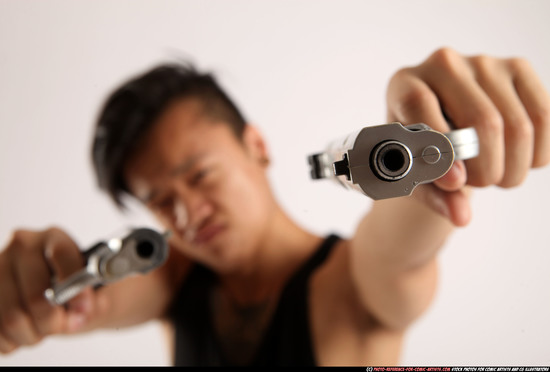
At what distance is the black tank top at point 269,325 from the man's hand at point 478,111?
0.29m

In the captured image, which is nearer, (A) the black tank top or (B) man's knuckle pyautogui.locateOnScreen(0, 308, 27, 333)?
(B) man's knuckle pyautogui.locateOnScreen(0, 308, 27, 333)

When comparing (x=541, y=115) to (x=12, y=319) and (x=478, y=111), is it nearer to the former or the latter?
(x=478, y=111)

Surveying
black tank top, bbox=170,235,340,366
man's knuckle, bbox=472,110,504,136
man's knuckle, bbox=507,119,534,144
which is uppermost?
man's knuckle, bbox=472,110,504,136

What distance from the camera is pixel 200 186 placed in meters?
0.51

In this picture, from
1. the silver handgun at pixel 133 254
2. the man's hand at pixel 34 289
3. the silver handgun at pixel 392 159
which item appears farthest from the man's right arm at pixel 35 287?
the silver handgun at pixel 392 159

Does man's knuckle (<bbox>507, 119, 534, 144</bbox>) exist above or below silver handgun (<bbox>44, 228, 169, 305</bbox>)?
above

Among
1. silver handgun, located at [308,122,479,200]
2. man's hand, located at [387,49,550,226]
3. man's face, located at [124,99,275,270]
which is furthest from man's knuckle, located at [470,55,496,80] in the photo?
man's face, located at [124,99,275,270]

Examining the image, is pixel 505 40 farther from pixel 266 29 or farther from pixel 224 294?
pixel 224 294

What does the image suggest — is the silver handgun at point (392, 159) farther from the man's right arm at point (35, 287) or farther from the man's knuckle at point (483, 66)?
the man's right arm at point (35, 287)

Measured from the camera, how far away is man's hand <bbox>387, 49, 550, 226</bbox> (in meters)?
0.23

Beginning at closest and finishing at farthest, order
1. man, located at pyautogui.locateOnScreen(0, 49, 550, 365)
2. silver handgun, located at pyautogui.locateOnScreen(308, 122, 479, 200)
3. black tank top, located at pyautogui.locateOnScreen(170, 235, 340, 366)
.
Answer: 1. silver handgun, located at pyautogui.locateOnScreen(308, 122, 479, 200)
2. man, located at pyautogui.locateOnScreen(0, 49, 550, 365)
3. black tank top, located at pyautogui.locateOnScreen(170, 235, 340, 366)

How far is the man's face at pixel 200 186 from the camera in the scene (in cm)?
51

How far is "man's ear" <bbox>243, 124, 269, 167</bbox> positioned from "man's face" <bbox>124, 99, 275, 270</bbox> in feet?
0.12

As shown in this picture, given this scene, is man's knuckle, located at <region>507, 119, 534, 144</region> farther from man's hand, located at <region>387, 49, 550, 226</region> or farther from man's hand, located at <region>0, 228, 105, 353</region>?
man's hand, located at <region>0, 228, 105, 353</region>
